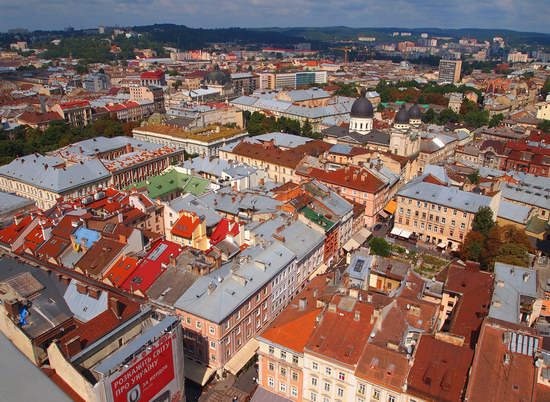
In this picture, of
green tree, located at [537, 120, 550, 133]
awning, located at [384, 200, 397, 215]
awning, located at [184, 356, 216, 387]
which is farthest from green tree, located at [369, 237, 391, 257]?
green tree, located at [537, 120, 550, 133]

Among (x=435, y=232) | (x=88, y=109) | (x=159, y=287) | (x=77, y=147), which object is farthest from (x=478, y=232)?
(x=88, y=109)

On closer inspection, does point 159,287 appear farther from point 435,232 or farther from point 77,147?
point 77,147

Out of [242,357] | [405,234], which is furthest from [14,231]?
[405,234]

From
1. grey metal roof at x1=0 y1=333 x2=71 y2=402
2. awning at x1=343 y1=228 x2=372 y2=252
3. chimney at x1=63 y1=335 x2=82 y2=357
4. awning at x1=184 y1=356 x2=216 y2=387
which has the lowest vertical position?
awning at x1=184 y1=356 x2=216 y2=387

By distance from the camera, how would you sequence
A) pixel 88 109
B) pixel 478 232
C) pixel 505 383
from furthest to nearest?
pixel 88 109, pixel 478 232, pixel 505 383

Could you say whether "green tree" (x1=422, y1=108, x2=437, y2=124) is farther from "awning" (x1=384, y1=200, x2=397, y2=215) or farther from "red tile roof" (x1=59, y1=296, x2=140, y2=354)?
"red tile roof" (x1=59, y1=296, x2=140, y2=354)
